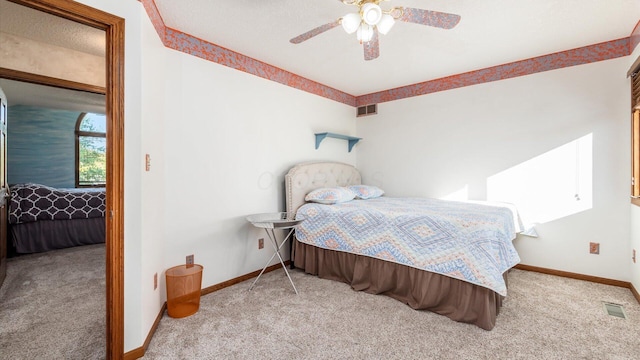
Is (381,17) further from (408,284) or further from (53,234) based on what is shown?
(53,234)

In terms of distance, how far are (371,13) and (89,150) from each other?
671 cm

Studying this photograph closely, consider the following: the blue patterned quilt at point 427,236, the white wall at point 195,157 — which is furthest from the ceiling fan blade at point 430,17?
the white wall at point 195,157

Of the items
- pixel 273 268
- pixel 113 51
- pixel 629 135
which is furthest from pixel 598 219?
pixel 113 51

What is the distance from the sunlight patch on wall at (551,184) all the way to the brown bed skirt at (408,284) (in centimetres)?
134

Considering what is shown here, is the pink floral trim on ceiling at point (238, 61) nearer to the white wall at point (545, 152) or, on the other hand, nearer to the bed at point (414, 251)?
the bed at point (414, 251)

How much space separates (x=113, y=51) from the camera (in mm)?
1553

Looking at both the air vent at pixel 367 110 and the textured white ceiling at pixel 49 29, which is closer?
the textured white ceiling at pixel 49 29

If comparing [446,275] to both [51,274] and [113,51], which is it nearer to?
[113,51]

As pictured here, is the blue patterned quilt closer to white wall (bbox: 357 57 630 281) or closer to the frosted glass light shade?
white wall (bbox: 357 57 630 281)

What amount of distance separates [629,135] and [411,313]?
2.54 meters

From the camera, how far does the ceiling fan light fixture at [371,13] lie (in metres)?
1.64

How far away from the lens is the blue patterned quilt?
2.04 meters

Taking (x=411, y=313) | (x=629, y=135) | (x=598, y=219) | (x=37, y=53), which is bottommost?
(x=411, y=313)

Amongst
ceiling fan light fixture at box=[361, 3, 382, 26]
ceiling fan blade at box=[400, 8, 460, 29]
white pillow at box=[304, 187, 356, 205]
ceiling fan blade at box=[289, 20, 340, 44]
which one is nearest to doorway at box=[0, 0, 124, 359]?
ceiling fan blade at box=[289, 20, 340, 44]
